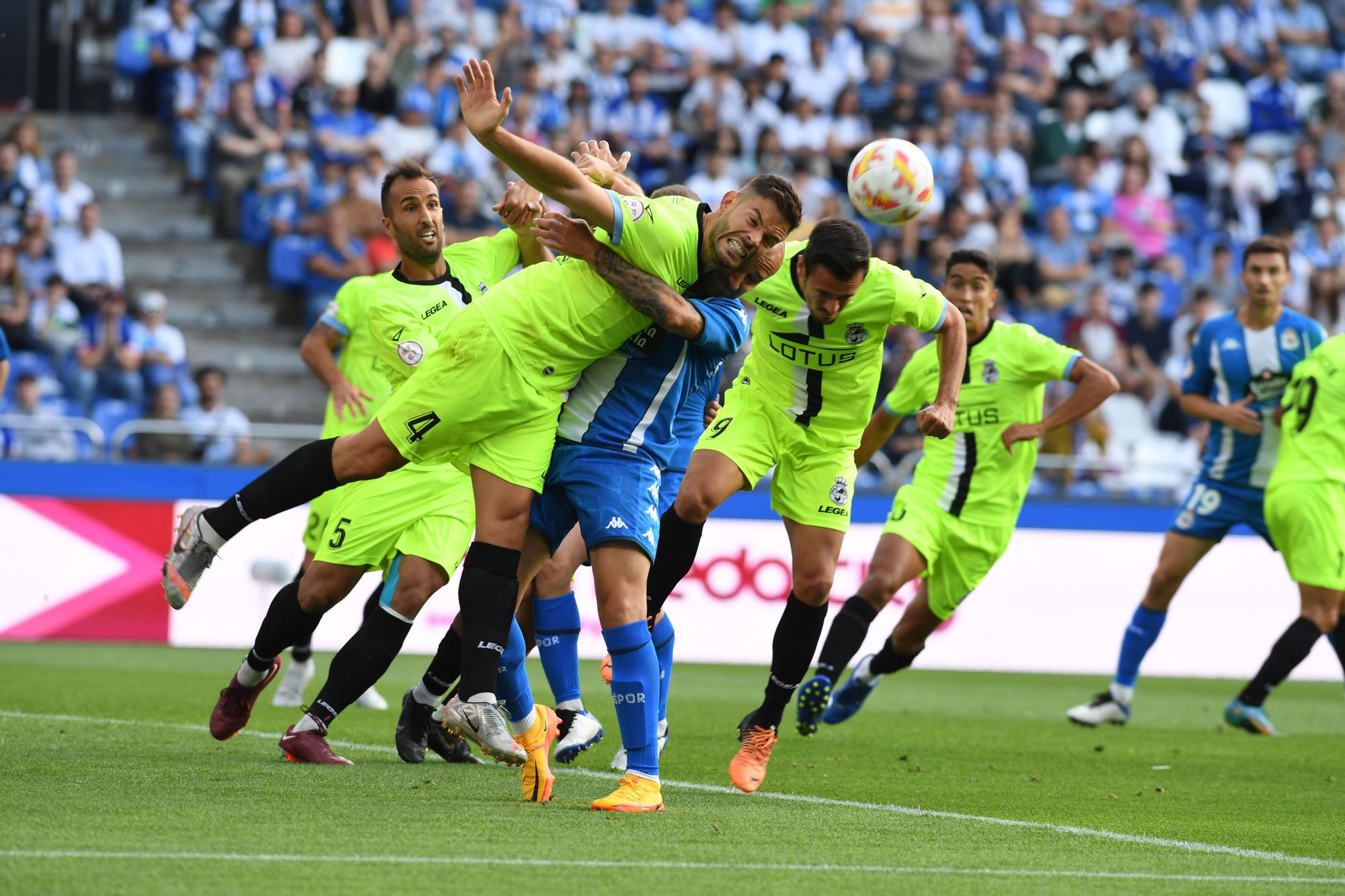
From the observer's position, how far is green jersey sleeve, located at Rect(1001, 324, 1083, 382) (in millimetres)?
9648

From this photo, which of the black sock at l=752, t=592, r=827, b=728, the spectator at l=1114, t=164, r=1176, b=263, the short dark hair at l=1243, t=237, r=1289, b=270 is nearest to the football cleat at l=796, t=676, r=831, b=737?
the black sock at l=752, t=592, r=827, b=728

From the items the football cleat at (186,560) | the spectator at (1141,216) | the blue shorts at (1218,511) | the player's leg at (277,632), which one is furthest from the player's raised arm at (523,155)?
the spectator at (1141,216)

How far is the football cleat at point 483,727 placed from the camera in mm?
5637

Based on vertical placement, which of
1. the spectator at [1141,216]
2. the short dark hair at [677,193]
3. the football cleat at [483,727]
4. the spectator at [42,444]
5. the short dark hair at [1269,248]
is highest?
the short dark hair at [677,193]

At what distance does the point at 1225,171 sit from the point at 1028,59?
290 cm

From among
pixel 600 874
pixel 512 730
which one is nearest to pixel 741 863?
pixel 600 874

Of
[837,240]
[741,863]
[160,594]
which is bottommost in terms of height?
[160,594]

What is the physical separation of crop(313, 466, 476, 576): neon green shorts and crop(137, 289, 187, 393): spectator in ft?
29.1

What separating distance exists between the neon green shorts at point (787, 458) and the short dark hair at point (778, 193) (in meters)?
1.82

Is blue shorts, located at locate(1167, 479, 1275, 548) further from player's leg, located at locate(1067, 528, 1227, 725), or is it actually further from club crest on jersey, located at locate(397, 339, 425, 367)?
club crest on jersey, located at locate(397, 339, 425, 367)

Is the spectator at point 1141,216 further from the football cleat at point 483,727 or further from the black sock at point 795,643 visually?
the football cleat at point 483,727

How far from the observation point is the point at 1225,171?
22.3m

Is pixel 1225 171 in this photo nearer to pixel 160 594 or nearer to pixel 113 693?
pixel 160 594

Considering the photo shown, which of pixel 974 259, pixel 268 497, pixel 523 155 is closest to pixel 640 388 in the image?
pixel 523 155
